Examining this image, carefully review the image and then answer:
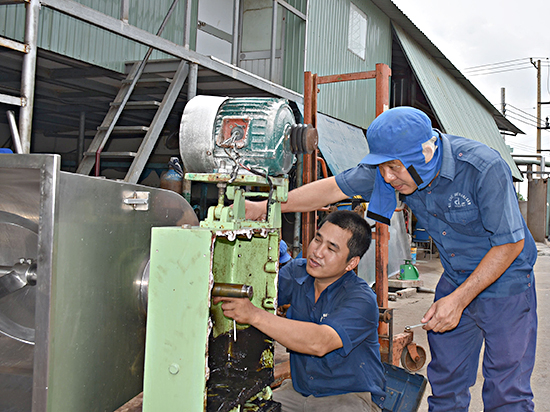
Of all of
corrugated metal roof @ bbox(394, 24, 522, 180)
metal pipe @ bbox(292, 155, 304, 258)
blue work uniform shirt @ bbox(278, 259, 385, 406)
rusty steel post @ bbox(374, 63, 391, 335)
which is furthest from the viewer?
corrugated metal roof @ bbox(394, 24, 522, 180)

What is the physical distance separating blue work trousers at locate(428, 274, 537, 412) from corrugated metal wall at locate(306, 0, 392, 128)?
5.55m

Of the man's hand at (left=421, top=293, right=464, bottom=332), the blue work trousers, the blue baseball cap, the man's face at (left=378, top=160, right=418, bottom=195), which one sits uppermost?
the blue baseball cap

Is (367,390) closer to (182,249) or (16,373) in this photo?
(182,249)

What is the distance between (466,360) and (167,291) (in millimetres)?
1577

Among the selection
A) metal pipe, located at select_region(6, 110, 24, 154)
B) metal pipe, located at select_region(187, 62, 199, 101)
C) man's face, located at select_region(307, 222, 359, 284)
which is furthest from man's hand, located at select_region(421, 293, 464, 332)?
metal pipe, located at select_region(187, 62, 199, 101)

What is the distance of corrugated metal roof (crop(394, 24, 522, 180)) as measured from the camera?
9250 mm

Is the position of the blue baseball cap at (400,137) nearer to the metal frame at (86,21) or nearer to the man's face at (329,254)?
the man's face at (329,254)

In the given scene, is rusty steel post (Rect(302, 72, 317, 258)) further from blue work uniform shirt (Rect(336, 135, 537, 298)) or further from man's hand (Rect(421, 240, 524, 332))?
man's hand (Rect(421, 240, 524, 332))

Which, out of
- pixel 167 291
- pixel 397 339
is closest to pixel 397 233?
pixel 397 339

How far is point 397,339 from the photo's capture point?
134 inches

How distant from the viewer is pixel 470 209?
6.81 ft

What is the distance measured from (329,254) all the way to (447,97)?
958cm

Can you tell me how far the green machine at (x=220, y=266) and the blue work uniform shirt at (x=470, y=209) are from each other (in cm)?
64

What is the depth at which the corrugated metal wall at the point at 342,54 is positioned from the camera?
7.50 metres
